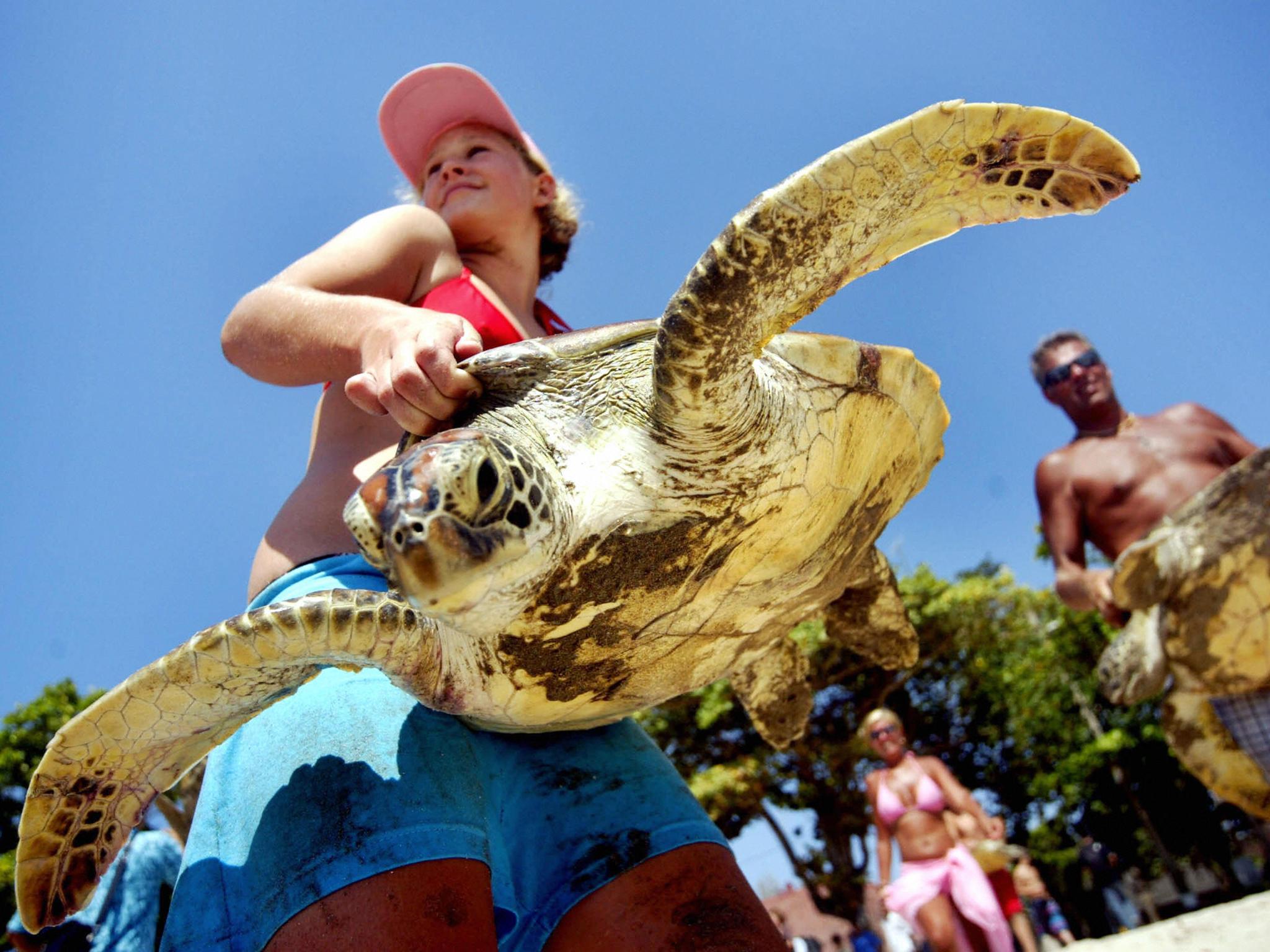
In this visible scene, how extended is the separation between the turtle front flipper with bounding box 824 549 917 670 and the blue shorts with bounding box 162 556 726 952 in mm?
929

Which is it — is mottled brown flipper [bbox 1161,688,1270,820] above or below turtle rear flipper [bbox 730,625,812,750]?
below

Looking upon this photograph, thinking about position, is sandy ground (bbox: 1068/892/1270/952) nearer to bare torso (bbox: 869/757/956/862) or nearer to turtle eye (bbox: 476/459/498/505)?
bare torso (bbox: 869/757/956/862)

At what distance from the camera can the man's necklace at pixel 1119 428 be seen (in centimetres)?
369

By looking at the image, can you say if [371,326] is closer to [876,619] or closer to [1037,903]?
[876,619]

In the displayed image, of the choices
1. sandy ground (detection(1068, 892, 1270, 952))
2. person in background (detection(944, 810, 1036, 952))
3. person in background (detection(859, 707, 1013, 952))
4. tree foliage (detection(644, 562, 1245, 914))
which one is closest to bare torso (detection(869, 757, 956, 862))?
person in background (detection(859, 707, 1013, 952))

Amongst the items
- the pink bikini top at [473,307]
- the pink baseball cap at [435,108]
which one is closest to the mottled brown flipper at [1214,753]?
the pink bikini top at [473,307]

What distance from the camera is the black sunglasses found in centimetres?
385

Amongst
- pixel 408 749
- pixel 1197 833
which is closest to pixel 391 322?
pixel 408 749

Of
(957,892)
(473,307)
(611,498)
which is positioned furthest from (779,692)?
(957,892)

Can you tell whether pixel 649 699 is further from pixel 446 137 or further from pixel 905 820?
pixel 905 820

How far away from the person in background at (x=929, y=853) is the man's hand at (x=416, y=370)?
4373 mm

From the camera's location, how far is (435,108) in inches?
78.9

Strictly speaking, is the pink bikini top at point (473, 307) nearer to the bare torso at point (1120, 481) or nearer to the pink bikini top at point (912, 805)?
the bare torso at point (1120, 481)

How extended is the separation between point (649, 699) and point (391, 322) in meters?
0.88
